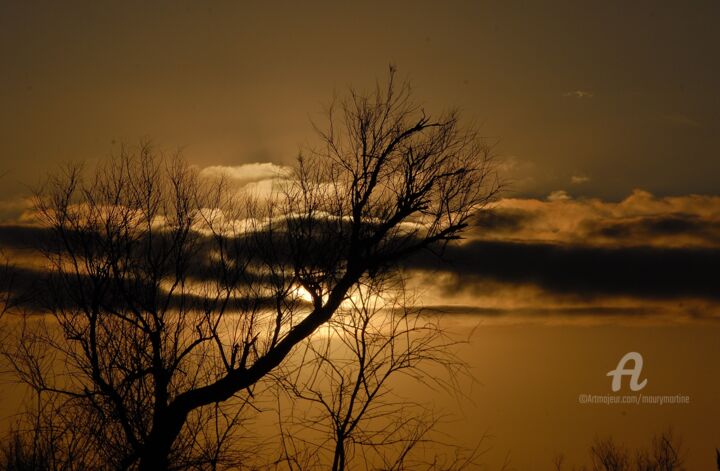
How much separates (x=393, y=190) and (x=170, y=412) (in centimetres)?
541

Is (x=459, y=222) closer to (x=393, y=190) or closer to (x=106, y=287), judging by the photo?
(x=393, y=190)

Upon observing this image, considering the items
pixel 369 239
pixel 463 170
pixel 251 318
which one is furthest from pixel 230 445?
pixel 463 170

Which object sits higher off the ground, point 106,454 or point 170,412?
point 170,412

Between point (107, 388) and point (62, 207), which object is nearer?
point (107, 388)

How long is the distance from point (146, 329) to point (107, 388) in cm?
117

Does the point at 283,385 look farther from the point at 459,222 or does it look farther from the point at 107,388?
the point at 459,222

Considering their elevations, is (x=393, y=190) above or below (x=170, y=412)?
above

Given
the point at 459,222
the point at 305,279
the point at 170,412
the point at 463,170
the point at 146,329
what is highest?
the point at 463,170

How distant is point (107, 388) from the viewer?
13.4 meters

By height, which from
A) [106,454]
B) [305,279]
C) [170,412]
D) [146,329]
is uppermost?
[305,279]

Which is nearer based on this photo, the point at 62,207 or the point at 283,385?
the point at 283,385

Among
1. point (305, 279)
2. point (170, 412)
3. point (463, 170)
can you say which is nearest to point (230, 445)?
point (170, 412)

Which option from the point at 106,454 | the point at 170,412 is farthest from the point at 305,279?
the point at 106,454

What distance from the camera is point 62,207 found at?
48.0ft
